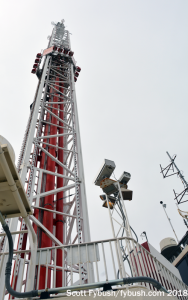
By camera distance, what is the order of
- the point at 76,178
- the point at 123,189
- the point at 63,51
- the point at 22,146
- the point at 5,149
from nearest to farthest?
1. the point at 5,149
2. the point at 76,178
3. the point at 123,189
4. the point at 22,146
5. the point at 63,51

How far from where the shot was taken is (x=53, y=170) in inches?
401

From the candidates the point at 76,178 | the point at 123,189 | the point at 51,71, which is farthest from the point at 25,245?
the point at 51,71

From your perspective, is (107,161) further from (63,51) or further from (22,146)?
(63,51)

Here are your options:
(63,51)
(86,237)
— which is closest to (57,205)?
(86,237)

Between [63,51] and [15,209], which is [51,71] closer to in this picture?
[63,51]

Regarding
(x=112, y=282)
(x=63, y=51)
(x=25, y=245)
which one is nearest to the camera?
(x=112, y=282)

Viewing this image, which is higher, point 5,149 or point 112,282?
point 5,149

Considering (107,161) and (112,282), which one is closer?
(112,282)

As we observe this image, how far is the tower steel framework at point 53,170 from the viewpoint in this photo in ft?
24.6

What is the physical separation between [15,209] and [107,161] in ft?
18.2

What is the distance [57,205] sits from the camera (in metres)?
9.40

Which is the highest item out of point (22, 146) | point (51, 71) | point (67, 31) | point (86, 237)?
point (67, 31)

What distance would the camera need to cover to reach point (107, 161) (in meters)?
9.62

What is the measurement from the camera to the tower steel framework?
7.48 m
